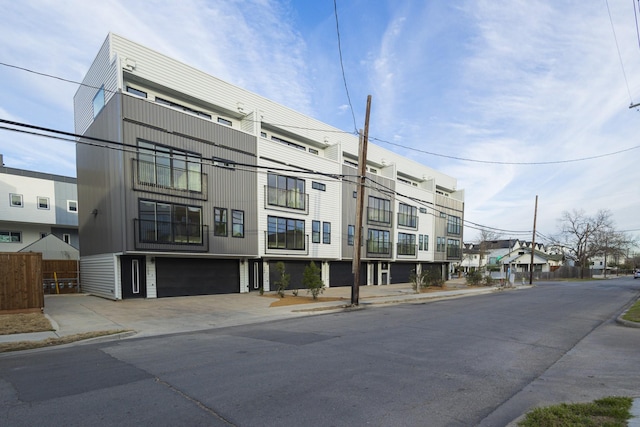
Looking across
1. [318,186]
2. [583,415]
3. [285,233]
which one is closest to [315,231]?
[285,233]

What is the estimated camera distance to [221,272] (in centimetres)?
2091

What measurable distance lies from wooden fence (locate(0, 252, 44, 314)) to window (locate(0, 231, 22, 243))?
1058 inches

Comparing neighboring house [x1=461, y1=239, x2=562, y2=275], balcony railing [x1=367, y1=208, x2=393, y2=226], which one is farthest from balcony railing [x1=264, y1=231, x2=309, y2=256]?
neighboring house [x1=461, y1=239, x2=562, y2=275]

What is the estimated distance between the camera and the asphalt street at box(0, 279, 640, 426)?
409cm

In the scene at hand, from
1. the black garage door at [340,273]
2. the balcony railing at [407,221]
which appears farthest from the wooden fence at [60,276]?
the balcony railing at [407,221]

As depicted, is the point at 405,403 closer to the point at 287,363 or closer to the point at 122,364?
the point at 287,363

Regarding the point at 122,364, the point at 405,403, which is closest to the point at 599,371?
the point at 405,403

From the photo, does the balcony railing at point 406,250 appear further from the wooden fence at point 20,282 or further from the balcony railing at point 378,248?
the wooden fence at point 20,282

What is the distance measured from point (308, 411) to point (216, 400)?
1.23 metres

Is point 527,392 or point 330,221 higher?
point 330,221

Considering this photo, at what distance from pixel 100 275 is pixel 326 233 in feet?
48.9

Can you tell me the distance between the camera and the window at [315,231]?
2558 cm

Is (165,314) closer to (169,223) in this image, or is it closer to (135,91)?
(169,223)

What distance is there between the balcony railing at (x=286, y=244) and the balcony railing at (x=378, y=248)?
311 inches
